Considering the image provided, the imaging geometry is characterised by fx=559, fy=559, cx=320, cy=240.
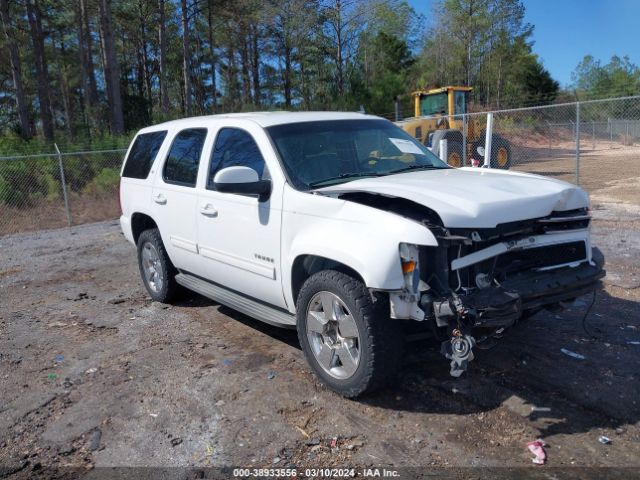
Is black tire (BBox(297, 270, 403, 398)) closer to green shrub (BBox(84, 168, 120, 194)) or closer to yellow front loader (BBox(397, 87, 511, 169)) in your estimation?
yellow front loader (BBox(397, 87, 511, 169))

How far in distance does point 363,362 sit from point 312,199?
3.80 ft

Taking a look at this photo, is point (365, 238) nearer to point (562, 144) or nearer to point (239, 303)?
point (239, 303)

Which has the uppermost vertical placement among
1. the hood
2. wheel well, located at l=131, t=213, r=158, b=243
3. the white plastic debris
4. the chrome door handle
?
the hood

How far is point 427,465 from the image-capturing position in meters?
3.03

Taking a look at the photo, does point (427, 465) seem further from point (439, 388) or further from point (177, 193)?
point (177, 193)

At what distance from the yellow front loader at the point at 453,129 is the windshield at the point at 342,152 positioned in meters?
11.2

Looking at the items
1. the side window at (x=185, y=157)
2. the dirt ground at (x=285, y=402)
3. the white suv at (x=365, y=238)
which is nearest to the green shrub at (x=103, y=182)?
the dirt ground at (x=285, y=402)

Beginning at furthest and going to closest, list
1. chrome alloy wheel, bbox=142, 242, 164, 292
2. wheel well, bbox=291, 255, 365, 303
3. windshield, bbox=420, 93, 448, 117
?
windshield, bbox=420, 93, 448, 117
chrome alloy wheel, bbox=142, 242, 164, 292
wheel well, bbox=291, 255, 365, 303

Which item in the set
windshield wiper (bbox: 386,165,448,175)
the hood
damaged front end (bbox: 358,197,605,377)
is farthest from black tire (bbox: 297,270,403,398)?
windshield wiper (bbox: 386,165,448,175)

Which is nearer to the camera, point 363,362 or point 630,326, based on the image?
point 363,362

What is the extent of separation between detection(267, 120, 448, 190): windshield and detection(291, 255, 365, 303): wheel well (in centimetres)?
53

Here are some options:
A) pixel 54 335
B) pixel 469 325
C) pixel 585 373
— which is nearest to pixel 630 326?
pixel 585 373

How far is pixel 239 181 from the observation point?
4.05 m

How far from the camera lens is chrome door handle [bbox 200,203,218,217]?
189 inches
